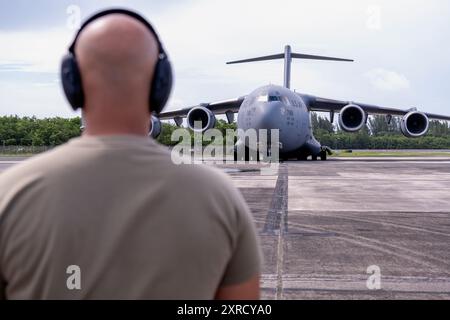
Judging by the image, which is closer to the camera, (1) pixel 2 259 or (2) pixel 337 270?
(1) pixel 2 259

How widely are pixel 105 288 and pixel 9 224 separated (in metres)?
0.32

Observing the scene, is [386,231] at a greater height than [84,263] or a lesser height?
lesser

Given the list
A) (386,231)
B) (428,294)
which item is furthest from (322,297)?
(386,231)

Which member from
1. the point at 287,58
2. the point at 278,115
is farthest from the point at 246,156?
the point at 287,58

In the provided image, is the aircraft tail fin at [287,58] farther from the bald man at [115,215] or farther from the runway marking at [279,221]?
the bald man at [115,215]

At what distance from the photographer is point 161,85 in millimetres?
1930

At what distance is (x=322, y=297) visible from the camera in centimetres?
556

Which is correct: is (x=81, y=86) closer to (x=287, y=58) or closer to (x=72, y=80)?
(x=72, y=80)

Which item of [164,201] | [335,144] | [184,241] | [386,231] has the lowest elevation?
[335,144]

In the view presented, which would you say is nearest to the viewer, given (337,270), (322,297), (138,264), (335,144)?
(138,264)

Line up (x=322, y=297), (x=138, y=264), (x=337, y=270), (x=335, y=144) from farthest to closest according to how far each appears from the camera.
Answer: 1. (x=335, y=144)
2. (x=337, y=270)
3. (x=322, y=297)
4. (x=138, y=264)

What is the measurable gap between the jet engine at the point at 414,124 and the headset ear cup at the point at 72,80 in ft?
114

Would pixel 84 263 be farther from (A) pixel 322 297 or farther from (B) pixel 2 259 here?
(A) pixel 322 297

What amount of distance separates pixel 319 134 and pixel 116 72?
10029 cm
